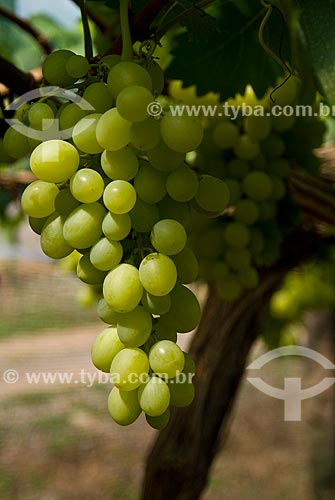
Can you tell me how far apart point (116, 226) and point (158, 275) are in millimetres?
41

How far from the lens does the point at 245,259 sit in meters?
0.83

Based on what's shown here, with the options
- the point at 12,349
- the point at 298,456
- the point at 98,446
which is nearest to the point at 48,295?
the point at 12,349

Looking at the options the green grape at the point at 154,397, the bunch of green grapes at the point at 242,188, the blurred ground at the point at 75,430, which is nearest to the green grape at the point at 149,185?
the green grape at the point at 154,397

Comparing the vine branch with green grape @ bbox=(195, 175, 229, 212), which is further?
the vine branch

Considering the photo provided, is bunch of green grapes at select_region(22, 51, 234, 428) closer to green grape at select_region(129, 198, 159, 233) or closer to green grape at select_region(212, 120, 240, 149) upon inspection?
green grape at select_region(129, 198, 159, 233)

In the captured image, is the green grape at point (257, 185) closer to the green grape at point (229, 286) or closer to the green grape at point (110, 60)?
the green grape at point (229, 286)

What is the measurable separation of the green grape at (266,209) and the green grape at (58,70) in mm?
405

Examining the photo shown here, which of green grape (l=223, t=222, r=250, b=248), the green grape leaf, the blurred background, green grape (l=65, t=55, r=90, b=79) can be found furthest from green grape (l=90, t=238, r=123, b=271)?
the blurred background

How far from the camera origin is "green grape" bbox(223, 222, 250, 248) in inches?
31.9

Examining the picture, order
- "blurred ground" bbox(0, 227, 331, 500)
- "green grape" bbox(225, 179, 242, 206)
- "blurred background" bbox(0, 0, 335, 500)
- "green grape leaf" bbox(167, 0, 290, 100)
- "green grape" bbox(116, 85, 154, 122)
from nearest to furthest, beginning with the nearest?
"green grape" bbox(116, 85, 154, 122) → "green grape leaf" bbox(167, 0, 290, 100) → "green grape" bbox(225, 179, 242, 206) → "blurred background" bbox(0, 0, 335, 500) → "blurred ground" bbox(0, 227, 331, 500)

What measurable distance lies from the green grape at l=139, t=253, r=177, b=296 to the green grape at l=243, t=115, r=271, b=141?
43 cm

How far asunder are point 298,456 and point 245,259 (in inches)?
92.1

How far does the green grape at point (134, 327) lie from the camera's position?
0.42m

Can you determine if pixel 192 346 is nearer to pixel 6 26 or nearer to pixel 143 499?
pixel 143 499
